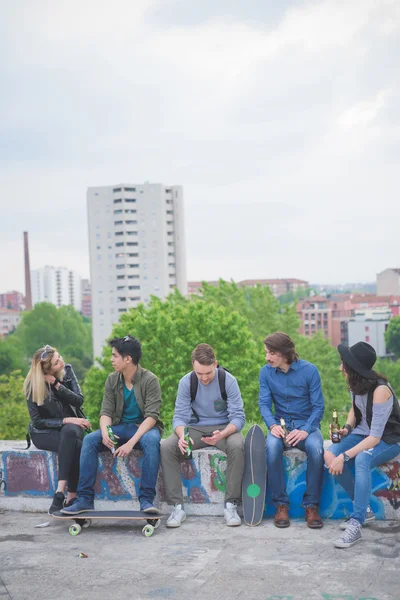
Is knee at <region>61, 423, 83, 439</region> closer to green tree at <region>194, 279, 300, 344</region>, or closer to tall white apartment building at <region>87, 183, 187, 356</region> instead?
green tree at <region>194, 279, 300, 344</region>

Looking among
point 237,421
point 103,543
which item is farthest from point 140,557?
point 237,421

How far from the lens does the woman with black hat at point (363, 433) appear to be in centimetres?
549

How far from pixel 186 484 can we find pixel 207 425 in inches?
22.0

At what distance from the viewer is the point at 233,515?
5855 mm

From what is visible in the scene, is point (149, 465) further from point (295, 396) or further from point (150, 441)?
point (295, 396)

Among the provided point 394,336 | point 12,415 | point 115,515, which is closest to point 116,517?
point 115,515

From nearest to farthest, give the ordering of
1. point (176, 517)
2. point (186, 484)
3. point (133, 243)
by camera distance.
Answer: point (176, 517), point (186, 484), point (133, 243)

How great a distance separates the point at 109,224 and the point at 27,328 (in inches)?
1286

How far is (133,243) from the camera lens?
409ft

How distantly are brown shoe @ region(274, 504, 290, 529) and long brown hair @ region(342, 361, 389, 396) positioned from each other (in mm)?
1150

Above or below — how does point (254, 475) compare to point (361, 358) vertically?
below

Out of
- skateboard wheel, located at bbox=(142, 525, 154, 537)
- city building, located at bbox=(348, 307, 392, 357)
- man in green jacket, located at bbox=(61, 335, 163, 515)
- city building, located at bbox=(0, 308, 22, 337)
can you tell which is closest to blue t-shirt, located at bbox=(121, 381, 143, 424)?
man in green jacket, located at bbox=(61, 335, 163, 515)

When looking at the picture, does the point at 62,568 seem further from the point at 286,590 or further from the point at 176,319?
the point at 176,319

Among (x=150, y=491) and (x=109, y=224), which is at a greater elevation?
(x=109, y=224)
